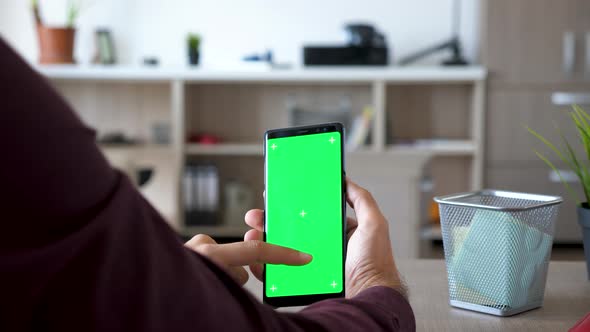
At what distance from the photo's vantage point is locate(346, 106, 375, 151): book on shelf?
4.24m

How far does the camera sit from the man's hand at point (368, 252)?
29.1 inches

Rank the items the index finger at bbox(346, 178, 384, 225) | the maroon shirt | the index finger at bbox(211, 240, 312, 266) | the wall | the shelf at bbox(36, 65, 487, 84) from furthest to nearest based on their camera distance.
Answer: the wall, the shelf at bbox(36, 65, 487, 84), the index finger at bbox(346, 178, 384, 225), the index finger at bbox(211, 240, 312, 266), the maroon shirt

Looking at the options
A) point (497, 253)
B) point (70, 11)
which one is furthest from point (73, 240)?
point (70, 11)

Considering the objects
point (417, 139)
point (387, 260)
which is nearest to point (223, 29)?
point (417, 139)

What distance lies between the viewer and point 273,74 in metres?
4.10

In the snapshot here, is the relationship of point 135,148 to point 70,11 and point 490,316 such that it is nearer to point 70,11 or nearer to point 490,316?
point 70,11

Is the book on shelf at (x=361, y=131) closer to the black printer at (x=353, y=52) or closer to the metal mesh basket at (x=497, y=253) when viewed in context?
the black printer at (x=353, y=52)

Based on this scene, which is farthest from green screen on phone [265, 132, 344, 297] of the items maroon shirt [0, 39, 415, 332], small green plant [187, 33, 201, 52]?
small green plant [187, 33, 201, 52]

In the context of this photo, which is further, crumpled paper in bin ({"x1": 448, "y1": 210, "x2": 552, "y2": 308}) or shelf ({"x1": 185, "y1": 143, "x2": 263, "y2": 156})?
shelf ({"x1": 185, "y1": 143, "x2": 263, "y2": 156})

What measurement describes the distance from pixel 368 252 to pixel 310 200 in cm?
9

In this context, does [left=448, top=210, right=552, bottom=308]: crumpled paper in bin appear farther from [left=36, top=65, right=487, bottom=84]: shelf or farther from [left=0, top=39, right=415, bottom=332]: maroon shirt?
[left=36, top=65, right=487, bottom=84]: shelf

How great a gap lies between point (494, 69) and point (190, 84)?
1699 mm

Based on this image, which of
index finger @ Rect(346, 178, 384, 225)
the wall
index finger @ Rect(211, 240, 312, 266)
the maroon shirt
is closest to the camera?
the maroon shirt

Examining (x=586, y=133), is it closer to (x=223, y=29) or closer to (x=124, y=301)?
(x=124, y=301)
